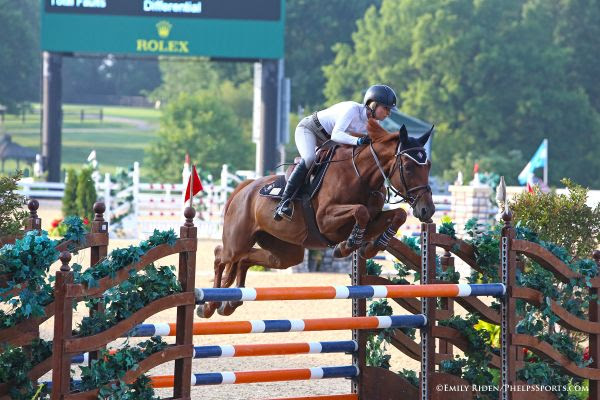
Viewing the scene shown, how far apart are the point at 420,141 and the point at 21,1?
66.5 m

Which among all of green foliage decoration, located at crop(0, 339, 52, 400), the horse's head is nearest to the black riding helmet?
the horse's head

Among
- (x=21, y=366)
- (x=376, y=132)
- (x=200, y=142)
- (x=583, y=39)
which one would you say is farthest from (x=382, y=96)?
(x=583, y=39)

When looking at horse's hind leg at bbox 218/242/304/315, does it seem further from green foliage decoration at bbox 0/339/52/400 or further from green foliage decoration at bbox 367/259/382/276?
green foliage decoration at bbox 0/339/52/400

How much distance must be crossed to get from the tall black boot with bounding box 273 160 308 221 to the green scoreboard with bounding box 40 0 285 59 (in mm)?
17449

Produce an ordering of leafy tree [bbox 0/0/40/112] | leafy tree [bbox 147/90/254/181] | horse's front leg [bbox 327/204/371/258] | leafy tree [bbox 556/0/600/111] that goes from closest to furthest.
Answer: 1. horse's front leg [bbox 327/204/371/258]
2. leafy tree [bbox 147/90/254/181]
3. leafy tree [bbox 556/0/600/111]
4. leafy tree [bbox 0/0/40/112]

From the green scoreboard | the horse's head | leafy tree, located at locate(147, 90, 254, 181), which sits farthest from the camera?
leafy tree, located at locate(147, 90, 254, 181)

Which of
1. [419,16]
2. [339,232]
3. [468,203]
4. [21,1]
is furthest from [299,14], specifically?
[339,232]

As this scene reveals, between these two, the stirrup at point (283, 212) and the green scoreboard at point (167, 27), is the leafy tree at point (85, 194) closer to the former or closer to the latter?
the green scoreboard at point (167, 27)

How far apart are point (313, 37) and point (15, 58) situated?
1417 centimetres

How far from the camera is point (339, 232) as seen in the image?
8055 millimetres

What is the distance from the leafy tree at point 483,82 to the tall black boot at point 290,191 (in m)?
39.3

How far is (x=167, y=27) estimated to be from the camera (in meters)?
25.9

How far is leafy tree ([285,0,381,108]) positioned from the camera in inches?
2170

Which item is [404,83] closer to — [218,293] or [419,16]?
[419,16]
